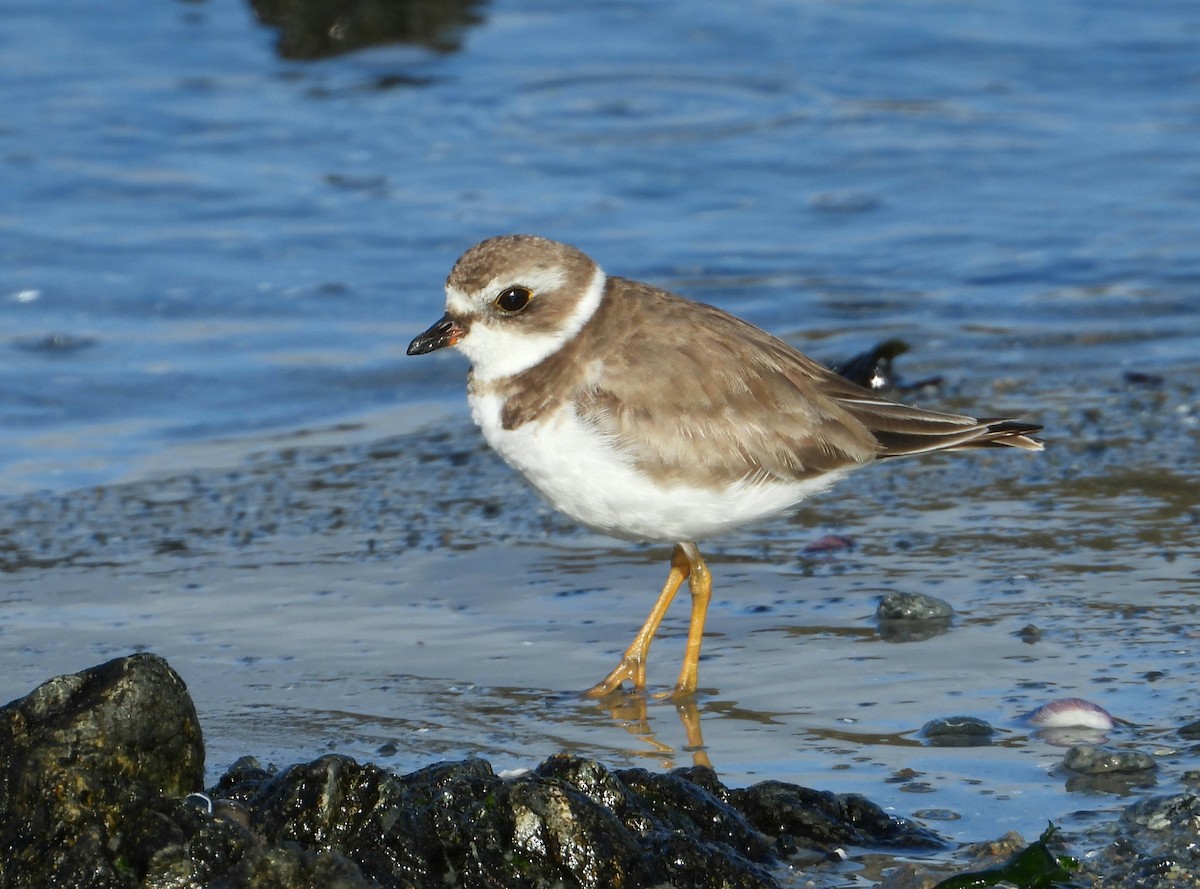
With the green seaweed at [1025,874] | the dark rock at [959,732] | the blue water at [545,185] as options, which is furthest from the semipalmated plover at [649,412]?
the blue water at [545,185]

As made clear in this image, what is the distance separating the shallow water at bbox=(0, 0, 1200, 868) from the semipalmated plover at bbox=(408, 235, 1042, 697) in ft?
1.61

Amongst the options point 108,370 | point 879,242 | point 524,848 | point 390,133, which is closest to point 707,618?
point 524,848

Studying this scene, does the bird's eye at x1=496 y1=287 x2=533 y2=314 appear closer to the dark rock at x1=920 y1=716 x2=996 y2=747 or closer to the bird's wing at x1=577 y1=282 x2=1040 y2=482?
the bird's wing at x1=577 y1=282 x2=1040 y2=482

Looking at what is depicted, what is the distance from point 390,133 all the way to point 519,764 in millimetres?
9046

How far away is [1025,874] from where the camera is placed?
342 centimetres

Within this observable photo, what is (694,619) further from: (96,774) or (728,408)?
(96,774)

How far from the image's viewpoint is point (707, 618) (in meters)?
5.52

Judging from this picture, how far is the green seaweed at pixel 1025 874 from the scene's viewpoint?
3.40 meters

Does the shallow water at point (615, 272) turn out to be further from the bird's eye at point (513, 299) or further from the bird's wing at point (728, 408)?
the bird's eye at point (513, 299)

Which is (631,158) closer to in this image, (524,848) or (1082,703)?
(1082,703)

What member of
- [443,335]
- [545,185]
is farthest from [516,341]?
[545,185]

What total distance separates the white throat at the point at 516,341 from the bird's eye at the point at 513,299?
37 millimetres

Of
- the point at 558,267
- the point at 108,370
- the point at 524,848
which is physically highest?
the point at 558,267

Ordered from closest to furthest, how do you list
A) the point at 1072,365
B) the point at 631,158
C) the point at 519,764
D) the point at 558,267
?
the point at 519,764, the point at 558,267, the point at 1072,365, the point at 631,158
